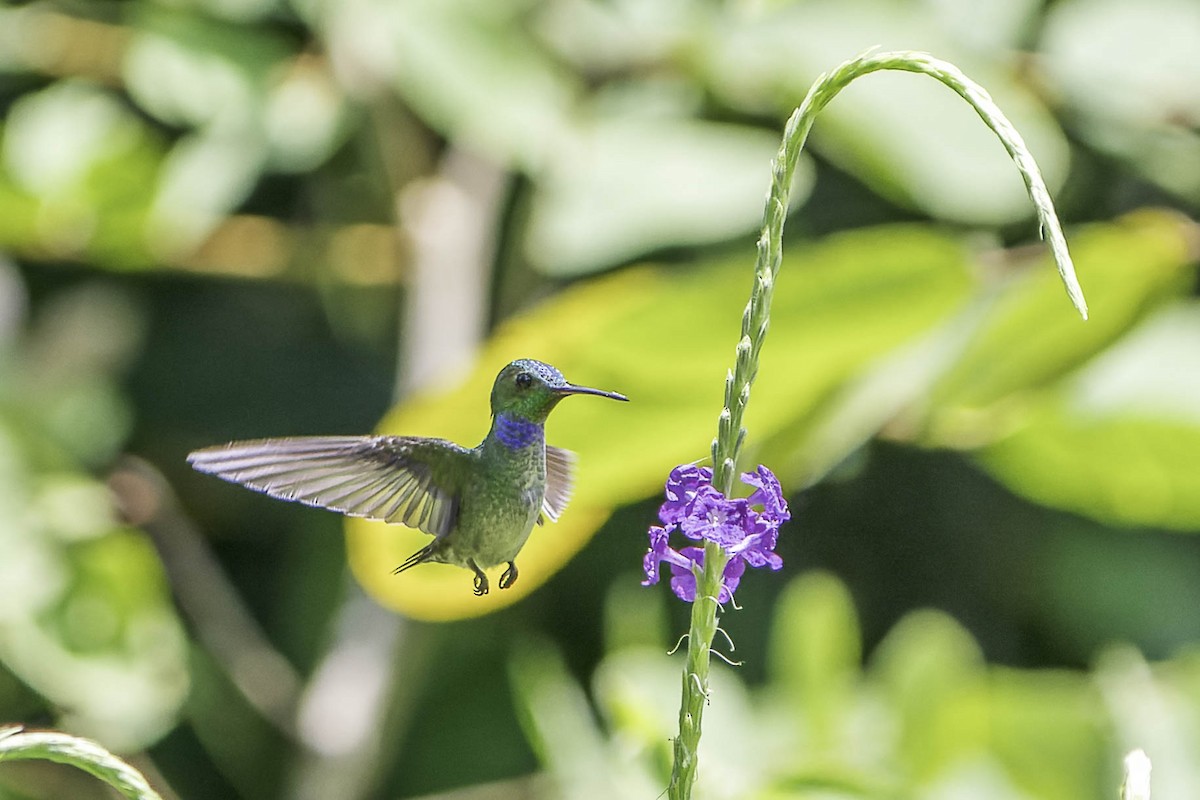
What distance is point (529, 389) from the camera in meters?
0.74

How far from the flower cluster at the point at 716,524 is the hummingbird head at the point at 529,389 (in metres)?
0.16

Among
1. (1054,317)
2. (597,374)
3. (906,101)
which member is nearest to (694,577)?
(597,374)

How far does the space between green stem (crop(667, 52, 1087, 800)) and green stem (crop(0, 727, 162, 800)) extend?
0.66 ft

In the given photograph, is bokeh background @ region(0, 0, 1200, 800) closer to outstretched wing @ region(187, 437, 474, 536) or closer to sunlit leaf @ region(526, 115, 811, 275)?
sunlit leaf @ region(526, 115, 811, 275)

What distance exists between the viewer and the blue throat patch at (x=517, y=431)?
0.76 metres

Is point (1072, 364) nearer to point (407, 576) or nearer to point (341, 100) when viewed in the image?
point (407, 576)

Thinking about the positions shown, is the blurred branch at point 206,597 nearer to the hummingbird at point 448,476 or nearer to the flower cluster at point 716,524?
the hummingbird at point 448,476

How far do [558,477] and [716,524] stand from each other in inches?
14.7

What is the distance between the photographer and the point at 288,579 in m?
2.12

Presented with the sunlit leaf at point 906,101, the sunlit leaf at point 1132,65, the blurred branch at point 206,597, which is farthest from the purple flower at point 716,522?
the blurred branch at point 206,597

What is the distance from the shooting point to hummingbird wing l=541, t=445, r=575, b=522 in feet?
2.90

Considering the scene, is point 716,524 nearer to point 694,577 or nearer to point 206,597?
point 694,577

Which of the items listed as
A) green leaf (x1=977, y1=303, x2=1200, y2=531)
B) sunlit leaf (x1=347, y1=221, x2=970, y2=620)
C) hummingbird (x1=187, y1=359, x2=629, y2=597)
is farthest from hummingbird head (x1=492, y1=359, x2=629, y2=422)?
green leaf (x1=977, y1=303, x2=1200, y2=531)

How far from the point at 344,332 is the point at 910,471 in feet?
2.86
